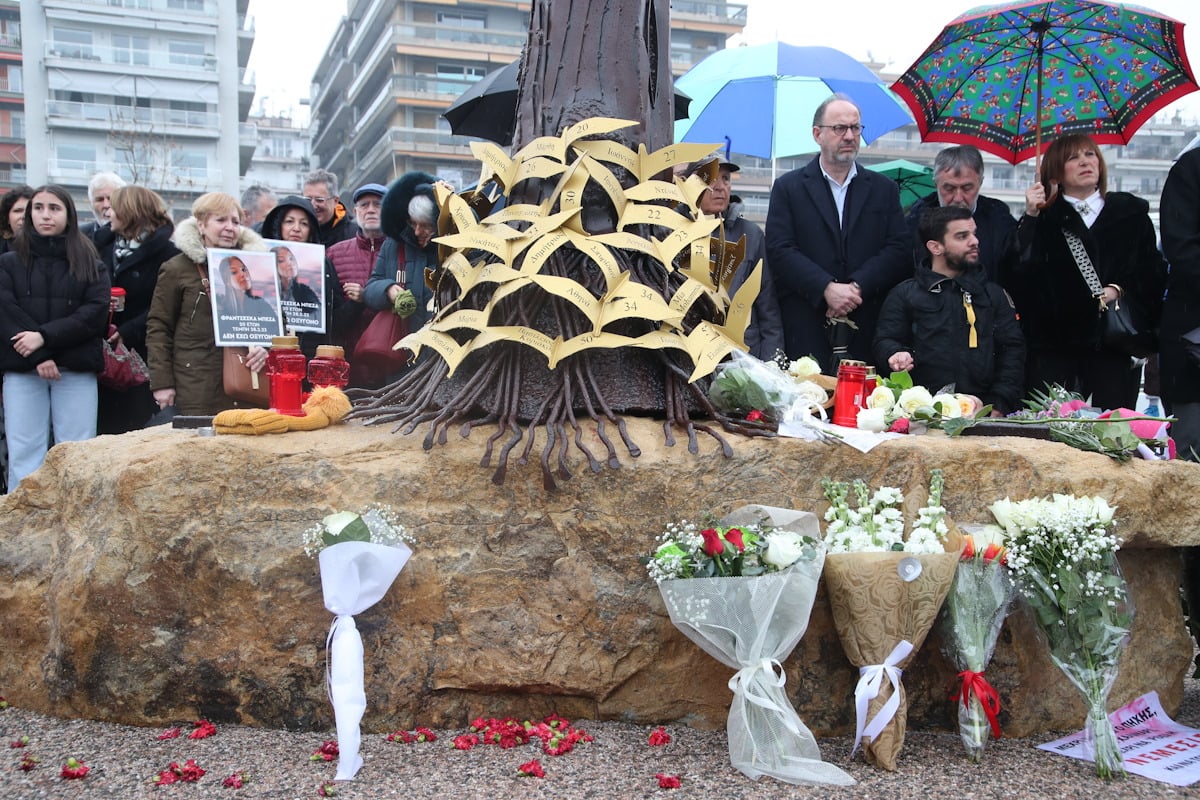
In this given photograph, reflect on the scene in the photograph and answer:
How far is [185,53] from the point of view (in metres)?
41.0

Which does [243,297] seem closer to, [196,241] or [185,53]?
[196,241]

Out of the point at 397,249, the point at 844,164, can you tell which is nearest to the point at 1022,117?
the point at 844,164

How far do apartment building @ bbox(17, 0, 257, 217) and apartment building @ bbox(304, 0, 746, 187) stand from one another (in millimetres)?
6324

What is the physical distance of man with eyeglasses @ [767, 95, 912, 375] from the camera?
507cm

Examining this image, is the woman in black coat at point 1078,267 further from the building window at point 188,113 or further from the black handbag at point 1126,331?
the building window at point 188,113

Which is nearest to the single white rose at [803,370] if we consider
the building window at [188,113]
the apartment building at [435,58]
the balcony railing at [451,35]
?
the apartment building at [435,58]

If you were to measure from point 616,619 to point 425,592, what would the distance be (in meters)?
0.59

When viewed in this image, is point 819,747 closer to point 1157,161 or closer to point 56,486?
point 56,486

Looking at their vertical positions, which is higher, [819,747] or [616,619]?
[616,619]

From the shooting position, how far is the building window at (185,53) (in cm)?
4066

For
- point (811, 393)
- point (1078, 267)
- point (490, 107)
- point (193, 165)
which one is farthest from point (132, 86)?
point (811, 393)

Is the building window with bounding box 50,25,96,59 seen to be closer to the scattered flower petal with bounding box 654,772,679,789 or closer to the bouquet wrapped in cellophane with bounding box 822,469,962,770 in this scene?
the bouquet wrapped in cellophane with bounding box 822,469,962,770

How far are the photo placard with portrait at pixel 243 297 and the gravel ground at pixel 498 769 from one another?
1.92 metres

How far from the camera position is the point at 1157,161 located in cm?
4525
